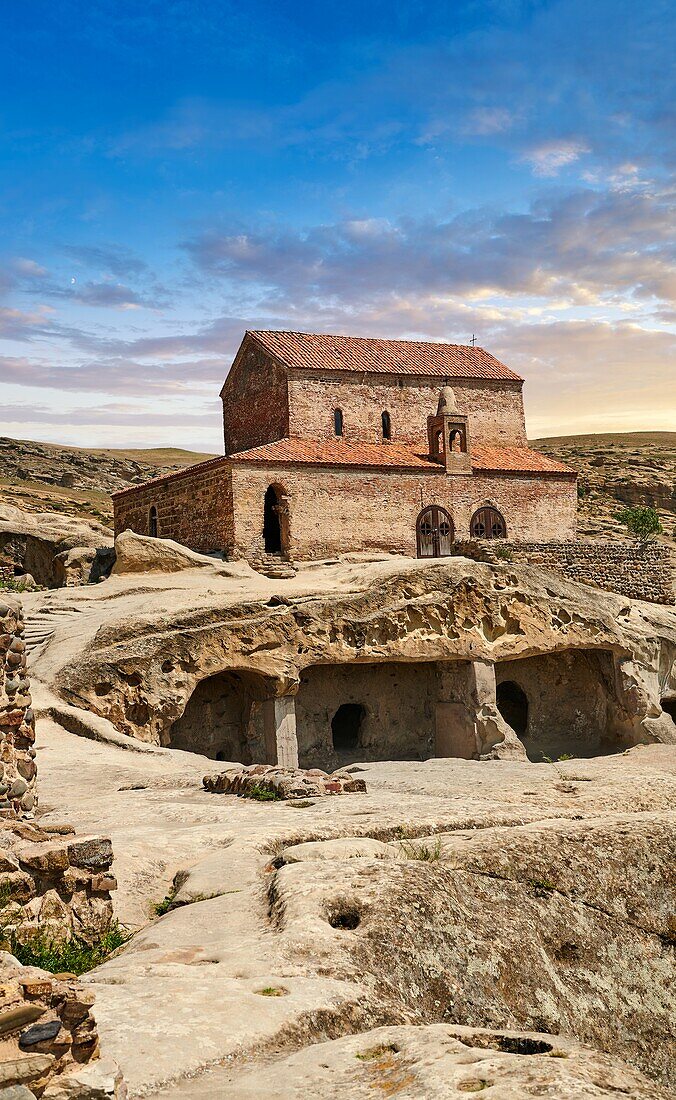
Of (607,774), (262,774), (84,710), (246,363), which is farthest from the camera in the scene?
(246,363)

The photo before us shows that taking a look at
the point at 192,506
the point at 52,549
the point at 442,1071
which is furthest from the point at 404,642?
the point at 442,1071

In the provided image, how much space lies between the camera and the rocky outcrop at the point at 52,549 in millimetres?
29344

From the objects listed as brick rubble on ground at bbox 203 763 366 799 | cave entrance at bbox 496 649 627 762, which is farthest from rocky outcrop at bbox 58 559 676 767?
brick rubble on ground at bbox 203 763 366 799

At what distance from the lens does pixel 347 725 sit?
2488 cm

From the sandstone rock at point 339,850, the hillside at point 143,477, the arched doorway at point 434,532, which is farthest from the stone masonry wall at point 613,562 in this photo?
the sandstone rock at point 339,850

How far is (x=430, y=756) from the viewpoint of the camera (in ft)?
77.7

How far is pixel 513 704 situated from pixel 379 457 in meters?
9.79

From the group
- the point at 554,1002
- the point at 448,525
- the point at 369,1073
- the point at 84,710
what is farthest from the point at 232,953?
the point at 448,525

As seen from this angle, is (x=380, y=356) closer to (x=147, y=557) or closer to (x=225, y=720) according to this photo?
(x=147, y=557)

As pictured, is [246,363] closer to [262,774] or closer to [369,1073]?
[262,774]

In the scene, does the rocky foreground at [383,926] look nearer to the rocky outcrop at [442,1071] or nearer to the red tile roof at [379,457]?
the rocky outcrop at [442,1071]

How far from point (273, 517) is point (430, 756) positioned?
989 cm

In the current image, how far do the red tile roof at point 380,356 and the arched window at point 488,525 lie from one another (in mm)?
5766

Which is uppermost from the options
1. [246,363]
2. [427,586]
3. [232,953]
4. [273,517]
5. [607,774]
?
[246,363]
